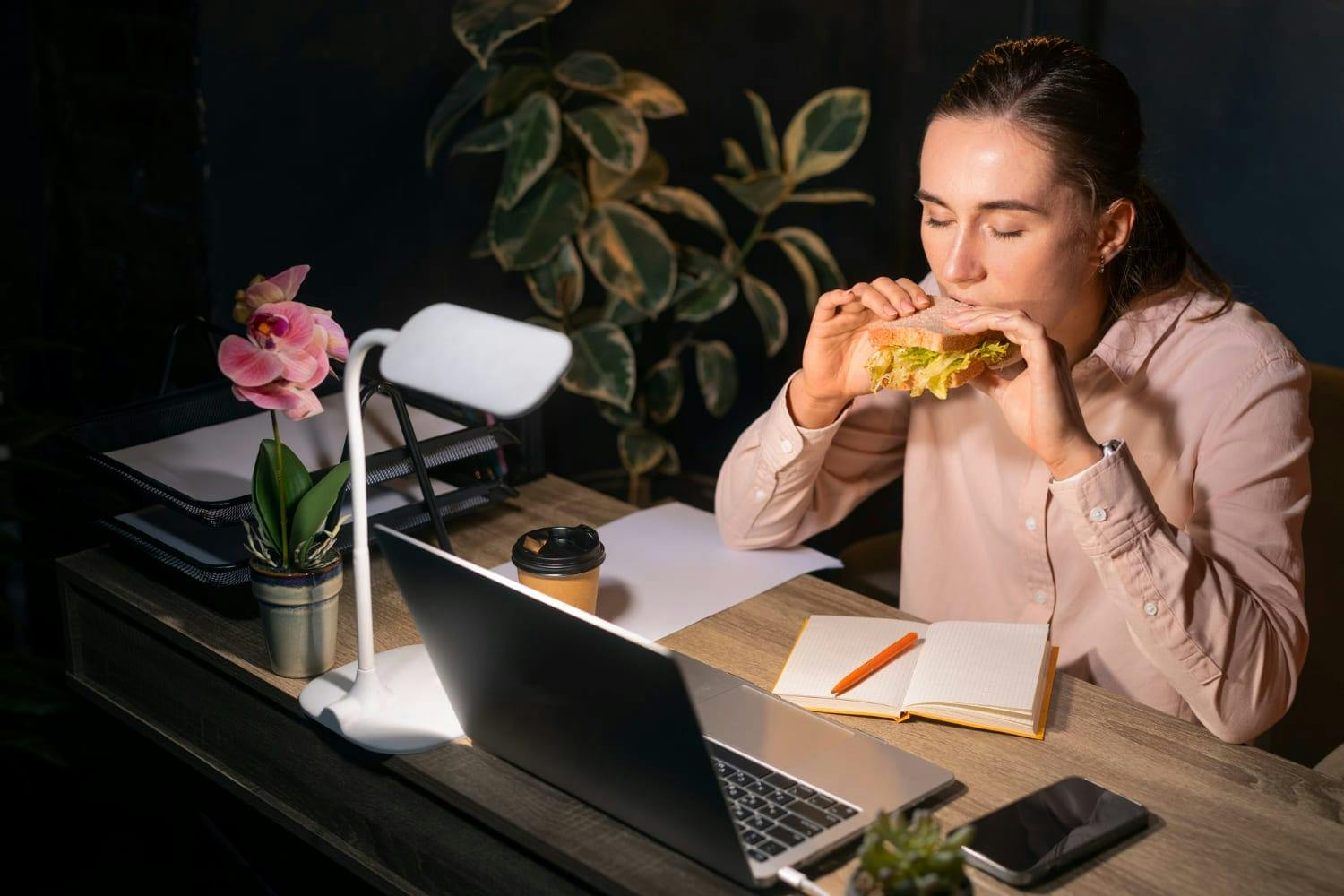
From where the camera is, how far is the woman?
4.70ft

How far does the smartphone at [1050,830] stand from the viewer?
110cm


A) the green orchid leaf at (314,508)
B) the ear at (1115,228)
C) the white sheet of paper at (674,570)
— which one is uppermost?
the ear at (1115,228)

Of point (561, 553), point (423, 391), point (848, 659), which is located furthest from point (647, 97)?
point (423, 391)

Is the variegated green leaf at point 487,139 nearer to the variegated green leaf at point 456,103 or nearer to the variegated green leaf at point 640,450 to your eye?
the variegated green leaf at point 456,103

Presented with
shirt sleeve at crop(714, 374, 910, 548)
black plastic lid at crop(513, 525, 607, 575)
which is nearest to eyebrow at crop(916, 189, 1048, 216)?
shirt sleeve at crop(714, 374, 910, 548)

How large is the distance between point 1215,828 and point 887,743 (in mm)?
301

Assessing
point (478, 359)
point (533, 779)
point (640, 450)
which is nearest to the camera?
point (478, 359)

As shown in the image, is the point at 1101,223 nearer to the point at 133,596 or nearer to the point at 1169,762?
the point at 1169,762

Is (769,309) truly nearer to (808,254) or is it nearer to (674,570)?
(808,254)

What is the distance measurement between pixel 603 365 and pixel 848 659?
4.21ft

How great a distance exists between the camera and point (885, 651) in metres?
1.45

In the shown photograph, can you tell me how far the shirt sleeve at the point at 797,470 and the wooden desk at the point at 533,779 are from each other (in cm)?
12

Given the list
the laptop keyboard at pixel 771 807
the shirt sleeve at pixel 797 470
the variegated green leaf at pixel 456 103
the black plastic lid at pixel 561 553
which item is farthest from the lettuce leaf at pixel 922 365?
the variegated green leaf at pixel 456 103

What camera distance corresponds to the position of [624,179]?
103 inches
